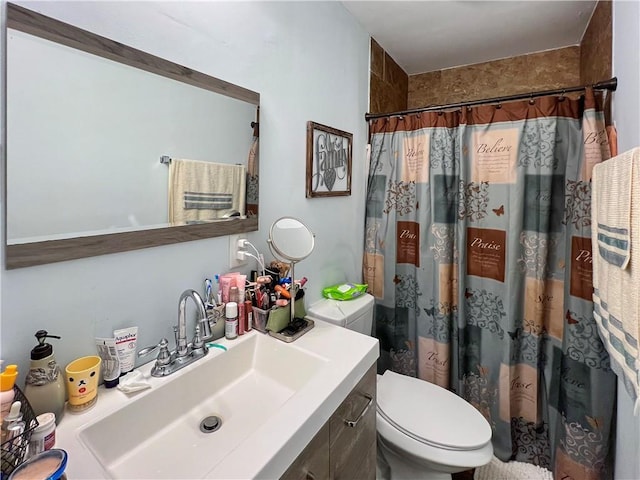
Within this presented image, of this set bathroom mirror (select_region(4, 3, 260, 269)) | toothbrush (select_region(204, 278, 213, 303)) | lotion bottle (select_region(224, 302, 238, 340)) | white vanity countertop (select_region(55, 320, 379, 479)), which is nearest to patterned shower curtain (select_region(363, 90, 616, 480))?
white vanity countertop (select_region(55, 320, 379, 479))

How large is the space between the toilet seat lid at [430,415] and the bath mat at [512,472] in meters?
0.54

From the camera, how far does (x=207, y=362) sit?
3.14ft

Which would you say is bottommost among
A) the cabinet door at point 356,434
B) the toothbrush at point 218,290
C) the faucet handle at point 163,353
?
the cabinet door at point 356,434

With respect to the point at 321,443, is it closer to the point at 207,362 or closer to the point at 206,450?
the point at 206,450

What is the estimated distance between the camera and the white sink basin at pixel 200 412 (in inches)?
28.7

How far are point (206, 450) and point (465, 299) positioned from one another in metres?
1.45

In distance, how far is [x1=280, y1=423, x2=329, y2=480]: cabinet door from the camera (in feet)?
2.34

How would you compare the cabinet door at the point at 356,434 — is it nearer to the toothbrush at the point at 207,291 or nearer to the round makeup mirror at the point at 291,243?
the round makeup mirror at the point at 291,243

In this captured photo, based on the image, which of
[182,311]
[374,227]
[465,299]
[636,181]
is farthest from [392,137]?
[182,311]

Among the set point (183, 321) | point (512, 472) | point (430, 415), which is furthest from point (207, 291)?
point (512, 472)

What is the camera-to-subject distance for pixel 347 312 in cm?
153

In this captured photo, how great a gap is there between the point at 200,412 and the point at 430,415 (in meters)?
0.95

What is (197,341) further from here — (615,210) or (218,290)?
(615,210)

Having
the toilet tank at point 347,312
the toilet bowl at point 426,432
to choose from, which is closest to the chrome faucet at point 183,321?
the toilet tank at point 347,312
